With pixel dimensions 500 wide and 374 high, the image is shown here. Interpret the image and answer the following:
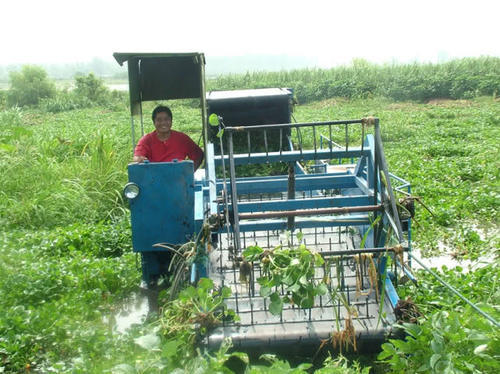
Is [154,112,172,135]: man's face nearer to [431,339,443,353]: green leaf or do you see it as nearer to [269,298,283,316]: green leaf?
[269,298,283,316]: green leaf

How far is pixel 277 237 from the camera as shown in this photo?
5797 millimetres

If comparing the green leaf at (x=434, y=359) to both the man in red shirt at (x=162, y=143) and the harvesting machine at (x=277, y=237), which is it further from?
the man in red shirt at (x=162, y=143)

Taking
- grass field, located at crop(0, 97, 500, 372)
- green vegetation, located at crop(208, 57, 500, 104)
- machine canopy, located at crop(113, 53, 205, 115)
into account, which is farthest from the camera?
green vegetation, located at crop(208, 57, 500, 104)

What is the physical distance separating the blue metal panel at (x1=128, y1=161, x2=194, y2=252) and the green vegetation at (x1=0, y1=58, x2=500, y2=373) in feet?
2.31

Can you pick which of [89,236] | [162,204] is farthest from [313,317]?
[89,236]

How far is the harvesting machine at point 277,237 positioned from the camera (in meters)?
3.71

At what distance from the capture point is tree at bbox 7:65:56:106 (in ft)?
147

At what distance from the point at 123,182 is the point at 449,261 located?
4970 mm

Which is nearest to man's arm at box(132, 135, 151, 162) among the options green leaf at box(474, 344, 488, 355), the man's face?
the man's face

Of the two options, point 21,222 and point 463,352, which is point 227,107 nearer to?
point 21,222

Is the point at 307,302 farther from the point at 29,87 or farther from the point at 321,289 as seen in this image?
the point at 29,87

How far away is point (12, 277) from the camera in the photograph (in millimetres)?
5012

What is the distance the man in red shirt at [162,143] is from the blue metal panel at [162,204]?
1.21 metres

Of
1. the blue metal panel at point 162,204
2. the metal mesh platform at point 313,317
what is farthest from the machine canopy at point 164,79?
the metal mesh platform at point 313,317
